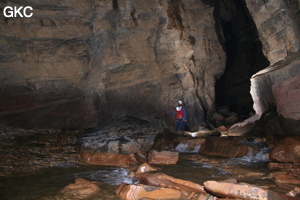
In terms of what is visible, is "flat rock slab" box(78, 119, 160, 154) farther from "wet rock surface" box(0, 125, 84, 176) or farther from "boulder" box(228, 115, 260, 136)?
"boulder" box(228, 115, 260, 136)

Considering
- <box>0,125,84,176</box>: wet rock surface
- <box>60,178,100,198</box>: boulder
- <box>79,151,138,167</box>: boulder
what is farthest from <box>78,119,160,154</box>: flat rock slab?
<box>60,178,100,198</box>: boulder

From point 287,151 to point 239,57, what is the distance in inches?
635

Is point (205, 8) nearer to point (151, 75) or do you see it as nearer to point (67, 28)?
point (151, 75)

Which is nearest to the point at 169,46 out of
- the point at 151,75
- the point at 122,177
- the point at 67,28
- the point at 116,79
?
the point at 151,75

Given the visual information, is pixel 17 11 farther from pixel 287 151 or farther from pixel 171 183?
pixel 287 151

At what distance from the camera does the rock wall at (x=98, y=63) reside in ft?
27.1

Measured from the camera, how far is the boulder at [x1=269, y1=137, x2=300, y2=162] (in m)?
4.41

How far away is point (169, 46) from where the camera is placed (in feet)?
32.3

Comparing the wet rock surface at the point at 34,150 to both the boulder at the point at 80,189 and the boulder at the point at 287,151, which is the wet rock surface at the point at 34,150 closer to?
the boulder at the point at 80,189

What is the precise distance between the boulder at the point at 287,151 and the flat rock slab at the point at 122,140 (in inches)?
126

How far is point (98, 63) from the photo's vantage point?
29.5 feet

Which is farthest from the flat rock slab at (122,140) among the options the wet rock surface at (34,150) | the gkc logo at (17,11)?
the gkc logo at (17,11)

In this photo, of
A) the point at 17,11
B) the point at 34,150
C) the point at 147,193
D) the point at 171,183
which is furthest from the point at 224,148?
the point at 17,11

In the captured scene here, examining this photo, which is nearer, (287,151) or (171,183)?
(171,183)
